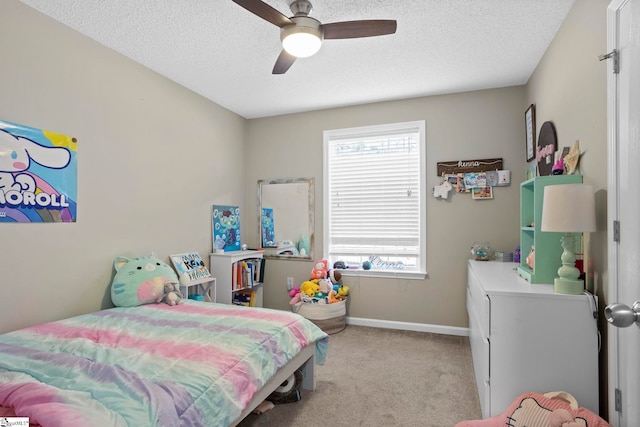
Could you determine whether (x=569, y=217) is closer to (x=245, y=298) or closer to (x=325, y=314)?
(x=325, y=314)

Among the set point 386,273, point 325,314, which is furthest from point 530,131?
point 325,314

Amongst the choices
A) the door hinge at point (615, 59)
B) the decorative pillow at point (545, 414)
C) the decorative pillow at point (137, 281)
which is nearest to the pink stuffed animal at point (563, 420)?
the decorative pillow at point (545, 414)

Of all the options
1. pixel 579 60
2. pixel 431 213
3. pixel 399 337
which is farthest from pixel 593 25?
pixel 399 337

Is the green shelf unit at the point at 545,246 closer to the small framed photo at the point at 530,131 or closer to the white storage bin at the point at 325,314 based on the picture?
the small framed photo at the point at 530,131

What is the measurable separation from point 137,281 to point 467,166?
322 centimetres

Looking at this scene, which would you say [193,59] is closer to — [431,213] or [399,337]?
[431,213]

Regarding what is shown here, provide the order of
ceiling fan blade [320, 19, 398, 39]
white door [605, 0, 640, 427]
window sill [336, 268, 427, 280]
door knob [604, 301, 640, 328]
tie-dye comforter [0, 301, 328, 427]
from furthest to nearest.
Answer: window sill [336, 268, 427, 280] < ceiling fan blade [320, 19, 398, 39] < white door [605, 0, 640, 427] < tie-dye comforter [0, 301, 328, 427] < door knob [604, 301, 640, 328]

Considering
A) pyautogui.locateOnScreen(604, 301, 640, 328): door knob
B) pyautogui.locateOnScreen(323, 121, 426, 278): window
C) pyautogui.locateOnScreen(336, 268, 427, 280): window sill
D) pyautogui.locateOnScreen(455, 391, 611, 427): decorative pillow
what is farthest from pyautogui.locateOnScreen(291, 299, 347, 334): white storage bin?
pyautogui.locateOnScreen(604, 301, 640, 328): door knob

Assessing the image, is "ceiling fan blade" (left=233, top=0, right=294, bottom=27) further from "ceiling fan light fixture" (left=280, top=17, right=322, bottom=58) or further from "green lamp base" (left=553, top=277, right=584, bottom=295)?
"green lamp base" (left=553, top=277, right=584, bottom=295)

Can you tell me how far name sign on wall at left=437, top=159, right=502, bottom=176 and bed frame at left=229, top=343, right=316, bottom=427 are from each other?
2.27 m

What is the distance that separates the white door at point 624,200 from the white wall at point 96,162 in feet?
10.0

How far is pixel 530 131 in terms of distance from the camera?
9.86 feet

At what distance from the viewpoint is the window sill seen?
361cm

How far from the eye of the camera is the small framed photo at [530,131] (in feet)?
9.55
